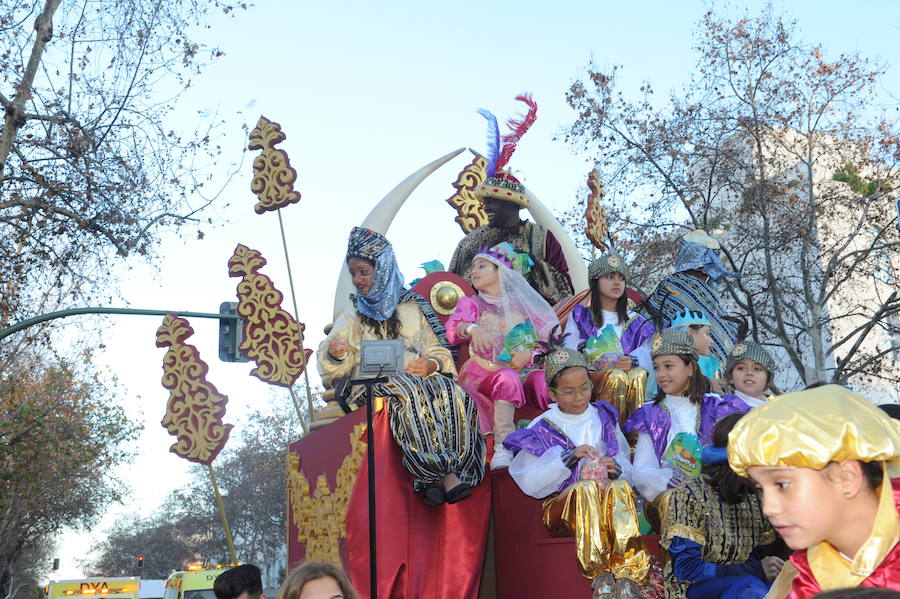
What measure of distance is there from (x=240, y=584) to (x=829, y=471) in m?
3.02

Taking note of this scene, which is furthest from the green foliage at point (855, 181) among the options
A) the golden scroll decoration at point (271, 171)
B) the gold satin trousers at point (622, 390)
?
the gold satin trousers at point (622, 390)

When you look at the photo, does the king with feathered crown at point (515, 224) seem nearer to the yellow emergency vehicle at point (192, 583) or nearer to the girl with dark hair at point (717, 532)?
the girl with dark hair at point (717, 532)

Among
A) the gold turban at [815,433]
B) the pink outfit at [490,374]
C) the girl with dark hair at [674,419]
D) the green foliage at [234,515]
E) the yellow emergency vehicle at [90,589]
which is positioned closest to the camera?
the gold turban at [815,433]

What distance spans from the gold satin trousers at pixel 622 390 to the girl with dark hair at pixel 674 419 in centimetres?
61

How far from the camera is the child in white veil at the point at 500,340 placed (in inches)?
271

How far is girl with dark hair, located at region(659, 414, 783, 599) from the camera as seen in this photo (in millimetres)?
4457

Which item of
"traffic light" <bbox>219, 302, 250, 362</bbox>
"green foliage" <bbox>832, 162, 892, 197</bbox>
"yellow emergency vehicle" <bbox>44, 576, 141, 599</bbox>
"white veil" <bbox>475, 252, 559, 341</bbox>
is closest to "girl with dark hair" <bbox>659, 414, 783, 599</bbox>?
"white veil" <bbox>475, 252, 559, 341</bbox>

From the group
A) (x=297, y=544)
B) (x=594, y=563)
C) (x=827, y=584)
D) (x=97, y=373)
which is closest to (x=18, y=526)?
(x=97, y=373)

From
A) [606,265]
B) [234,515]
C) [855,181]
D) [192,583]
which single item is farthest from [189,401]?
[234,515]

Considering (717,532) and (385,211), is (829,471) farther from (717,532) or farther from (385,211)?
(385,211)

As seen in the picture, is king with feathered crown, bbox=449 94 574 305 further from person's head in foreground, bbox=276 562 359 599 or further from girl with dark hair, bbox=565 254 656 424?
person's head in foreground, bbox=276 562 359 599

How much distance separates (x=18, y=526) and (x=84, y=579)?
434 inches

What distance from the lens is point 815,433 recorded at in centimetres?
262

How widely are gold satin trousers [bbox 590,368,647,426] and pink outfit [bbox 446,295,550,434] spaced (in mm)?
506
